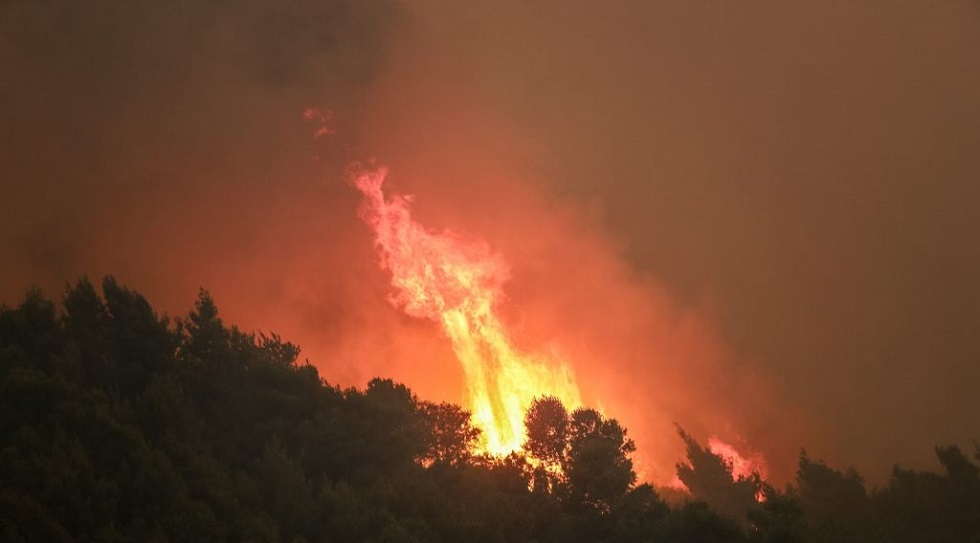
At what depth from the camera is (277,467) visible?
31.8 meters

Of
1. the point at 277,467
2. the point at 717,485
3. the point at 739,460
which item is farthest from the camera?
the point at 739,460

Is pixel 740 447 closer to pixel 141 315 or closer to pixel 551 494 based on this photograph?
pixel 551 494

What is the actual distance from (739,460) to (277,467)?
74.0 metres

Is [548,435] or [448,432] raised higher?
[448,432]

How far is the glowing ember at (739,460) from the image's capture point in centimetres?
8881

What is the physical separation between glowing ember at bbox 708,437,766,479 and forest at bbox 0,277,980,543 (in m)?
43.5

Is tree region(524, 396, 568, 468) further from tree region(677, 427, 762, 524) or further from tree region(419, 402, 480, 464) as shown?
tree region(677, 427, 762, 524)

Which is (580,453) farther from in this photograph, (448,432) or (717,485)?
(717,485)

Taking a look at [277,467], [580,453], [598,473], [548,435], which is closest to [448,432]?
[548,435]

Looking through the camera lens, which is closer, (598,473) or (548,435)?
(598,473)

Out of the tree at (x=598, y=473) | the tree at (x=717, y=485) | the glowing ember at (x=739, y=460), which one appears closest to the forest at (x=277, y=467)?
the tree at (x=598, y=473)

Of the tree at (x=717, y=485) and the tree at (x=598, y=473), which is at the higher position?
the tree at (x=717, y=485)

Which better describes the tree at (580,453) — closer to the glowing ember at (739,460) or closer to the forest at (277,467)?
the forest at (277,467)

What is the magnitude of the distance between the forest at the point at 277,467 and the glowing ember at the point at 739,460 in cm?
4346
